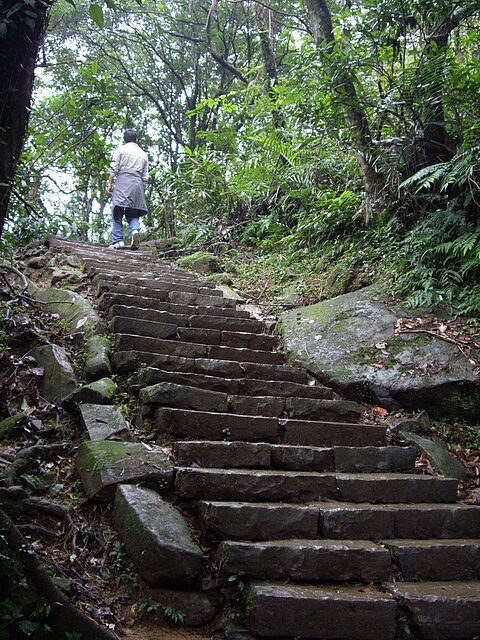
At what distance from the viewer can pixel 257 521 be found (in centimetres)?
293

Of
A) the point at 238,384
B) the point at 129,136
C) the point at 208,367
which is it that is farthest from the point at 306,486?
the point at 129,136

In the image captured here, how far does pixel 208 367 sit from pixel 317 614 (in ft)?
8.24

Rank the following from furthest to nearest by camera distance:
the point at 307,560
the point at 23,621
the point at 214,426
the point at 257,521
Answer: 1. the point at 214,426
2. the point at 257,521
3. the point at 307,560
4. the point at 23,621

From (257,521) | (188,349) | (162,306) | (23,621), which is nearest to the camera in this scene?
(23,621)

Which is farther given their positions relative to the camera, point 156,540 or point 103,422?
point 103,422

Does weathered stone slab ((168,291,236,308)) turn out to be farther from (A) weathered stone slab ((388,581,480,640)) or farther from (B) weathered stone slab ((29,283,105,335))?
(A) weathered stone slab ((388,581,480,640))

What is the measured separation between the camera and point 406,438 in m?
4.36

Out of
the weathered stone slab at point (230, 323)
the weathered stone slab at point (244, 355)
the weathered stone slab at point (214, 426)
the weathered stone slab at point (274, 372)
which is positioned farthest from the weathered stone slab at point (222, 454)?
the weathered stone slab at point (230, 323)

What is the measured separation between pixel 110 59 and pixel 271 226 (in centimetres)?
1061

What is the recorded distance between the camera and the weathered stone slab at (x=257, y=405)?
4.18m

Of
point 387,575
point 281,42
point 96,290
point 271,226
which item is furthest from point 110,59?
point 387,575

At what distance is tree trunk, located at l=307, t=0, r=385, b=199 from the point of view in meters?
6.56

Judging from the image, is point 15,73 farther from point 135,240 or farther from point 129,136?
point 129,136

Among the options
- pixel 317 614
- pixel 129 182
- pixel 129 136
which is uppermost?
pixel 129 136
